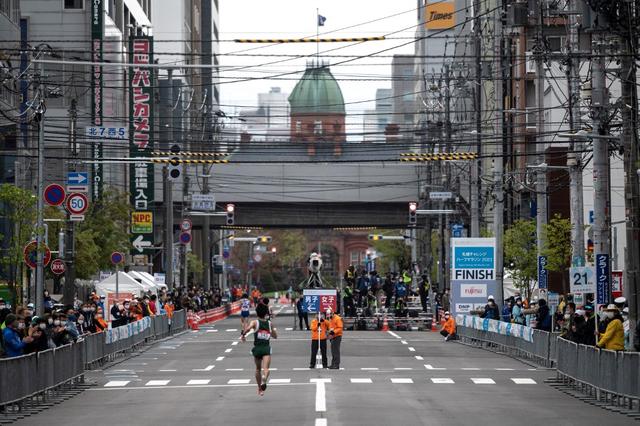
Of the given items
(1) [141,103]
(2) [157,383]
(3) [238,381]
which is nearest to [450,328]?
(3) [238,381]

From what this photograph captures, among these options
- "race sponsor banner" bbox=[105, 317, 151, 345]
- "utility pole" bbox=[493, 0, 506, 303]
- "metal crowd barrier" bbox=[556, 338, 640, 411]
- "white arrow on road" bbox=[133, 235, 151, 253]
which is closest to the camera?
"metal crowd barrier" bbox=[556, 338, 640, 411]

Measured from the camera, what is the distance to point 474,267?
53.9 metres

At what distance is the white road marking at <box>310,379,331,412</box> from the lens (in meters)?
24.7

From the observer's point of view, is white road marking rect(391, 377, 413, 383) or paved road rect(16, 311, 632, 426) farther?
white road marking rect(391, 377, 413, 383)

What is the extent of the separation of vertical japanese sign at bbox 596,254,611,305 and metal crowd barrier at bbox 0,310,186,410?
1123 cm

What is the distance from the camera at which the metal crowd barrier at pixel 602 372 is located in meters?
25.7

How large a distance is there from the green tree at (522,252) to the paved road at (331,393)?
12.0m

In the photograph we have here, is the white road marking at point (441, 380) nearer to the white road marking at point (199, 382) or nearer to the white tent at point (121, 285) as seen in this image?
the white road marking at point (199, 382)

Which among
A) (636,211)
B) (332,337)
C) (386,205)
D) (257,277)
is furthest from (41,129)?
(257,277)

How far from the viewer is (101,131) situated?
50375 mm

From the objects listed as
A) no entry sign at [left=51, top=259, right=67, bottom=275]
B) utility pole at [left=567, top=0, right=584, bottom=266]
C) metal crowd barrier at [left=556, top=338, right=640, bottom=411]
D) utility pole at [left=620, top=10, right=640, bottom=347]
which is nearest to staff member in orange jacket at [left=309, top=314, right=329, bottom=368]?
metal crowd barrier at [left=556, top=338, right=640, bottom=411]

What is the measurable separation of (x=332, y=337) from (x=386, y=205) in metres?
59.8

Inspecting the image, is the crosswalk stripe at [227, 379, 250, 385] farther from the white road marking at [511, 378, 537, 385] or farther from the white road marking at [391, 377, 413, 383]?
the white road marking at [511, 378, 537, 385]

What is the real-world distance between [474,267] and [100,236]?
16.2 m
